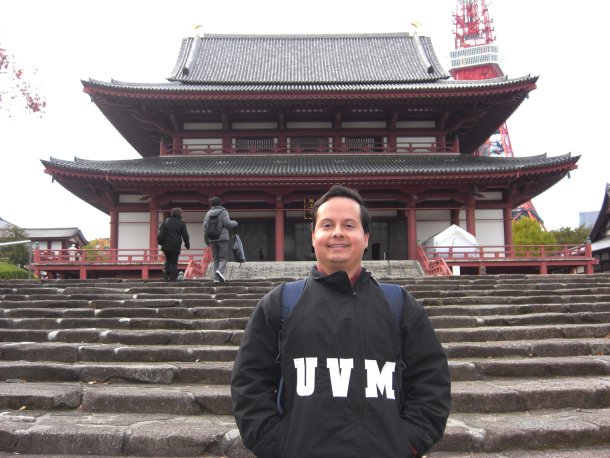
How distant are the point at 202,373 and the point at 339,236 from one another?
11.5ft

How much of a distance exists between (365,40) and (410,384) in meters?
25.8

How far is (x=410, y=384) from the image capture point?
207cm

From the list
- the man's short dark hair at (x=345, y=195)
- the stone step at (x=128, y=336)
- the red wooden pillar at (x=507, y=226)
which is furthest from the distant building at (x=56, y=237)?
the man's short dark hair at (x=345, y=195)

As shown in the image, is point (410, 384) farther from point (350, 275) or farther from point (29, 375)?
point (29, 375)

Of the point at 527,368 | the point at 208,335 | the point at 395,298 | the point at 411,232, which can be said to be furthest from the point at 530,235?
the point at 395,298

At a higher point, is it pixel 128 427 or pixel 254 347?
pixel 254 347

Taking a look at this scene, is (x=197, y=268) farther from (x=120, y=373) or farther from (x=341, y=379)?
(x=341, y=379)

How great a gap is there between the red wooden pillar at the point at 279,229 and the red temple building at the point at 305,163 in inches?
1.5

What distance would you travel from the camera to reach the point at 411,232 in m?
17.0

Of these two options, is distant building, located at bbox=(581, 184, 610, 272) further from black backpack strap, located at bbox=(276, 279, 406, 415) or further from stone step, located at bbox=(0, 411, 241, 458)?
black backpack strap, located at bbox=(276, 279, 406, 415)

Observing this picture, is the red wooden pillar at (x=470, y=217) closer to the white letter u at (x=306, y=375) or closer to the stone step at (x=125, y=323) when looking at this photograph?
the stone step at (x=125, y=323)

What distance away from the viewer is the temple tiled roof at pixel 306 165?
52.4 feet

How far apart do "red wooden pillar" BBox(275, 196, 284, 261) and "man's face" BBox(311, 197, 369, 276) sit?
47.6 feet

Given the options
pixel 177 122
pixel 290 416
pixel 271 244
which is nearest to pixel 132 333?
pixel 290 416
